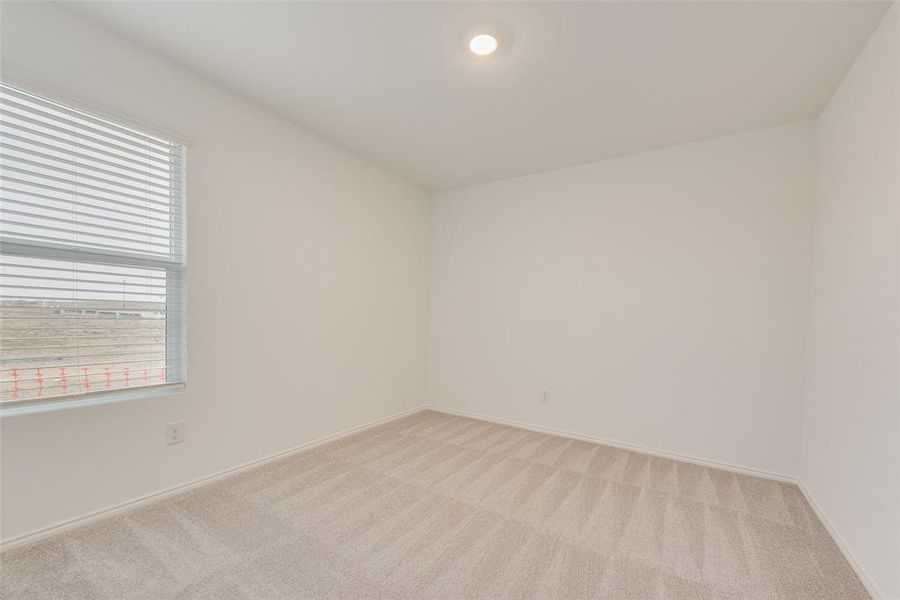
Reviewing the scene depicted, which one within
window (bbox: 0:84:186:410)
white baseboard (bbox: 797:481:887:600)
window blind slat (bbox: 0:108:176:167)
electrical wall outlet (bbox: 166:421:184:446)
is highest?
window blind slat (bbox: 0:108:176:167)

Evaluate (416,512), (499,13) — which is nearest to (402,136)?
(499,13)

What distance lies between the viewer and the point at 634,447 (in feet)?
9.65

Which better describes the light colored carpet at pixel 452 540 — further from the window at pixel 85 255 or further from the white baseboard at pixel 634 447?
the window at pixel 85 255

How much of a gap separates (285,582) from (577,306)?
274 cm

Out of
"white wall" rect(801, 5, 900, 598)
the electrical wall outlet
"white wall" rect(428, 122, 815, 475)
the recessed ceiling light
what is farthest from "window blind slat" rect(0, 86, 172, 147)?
"white wall" rect(801, 5, 900, 598)

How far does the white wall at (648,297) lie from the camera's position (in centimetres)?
248

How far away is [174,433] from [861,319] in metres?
3.59

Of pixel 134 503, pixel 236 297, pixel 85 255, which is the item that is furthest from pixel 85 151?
pixel 134 503

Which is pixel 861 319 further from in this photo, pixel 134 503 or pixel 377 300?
pixel 134 503

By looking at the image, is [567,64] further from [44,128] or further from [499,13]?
[44,128]

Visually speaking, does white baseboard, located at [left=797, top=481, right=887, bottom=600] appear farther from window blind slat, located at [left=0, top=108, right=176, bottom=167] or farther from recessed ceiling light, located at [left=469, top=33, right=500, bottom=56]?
window blind slat, located at [left=0, top=108, right=176, bottom=167]

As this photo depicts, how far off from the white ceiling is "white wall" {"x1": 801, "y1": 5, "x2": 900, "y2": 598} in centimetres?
28

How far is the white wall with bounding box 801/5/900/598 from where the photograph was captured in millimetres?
1450

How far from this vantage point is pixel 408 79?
2102 millimetres
